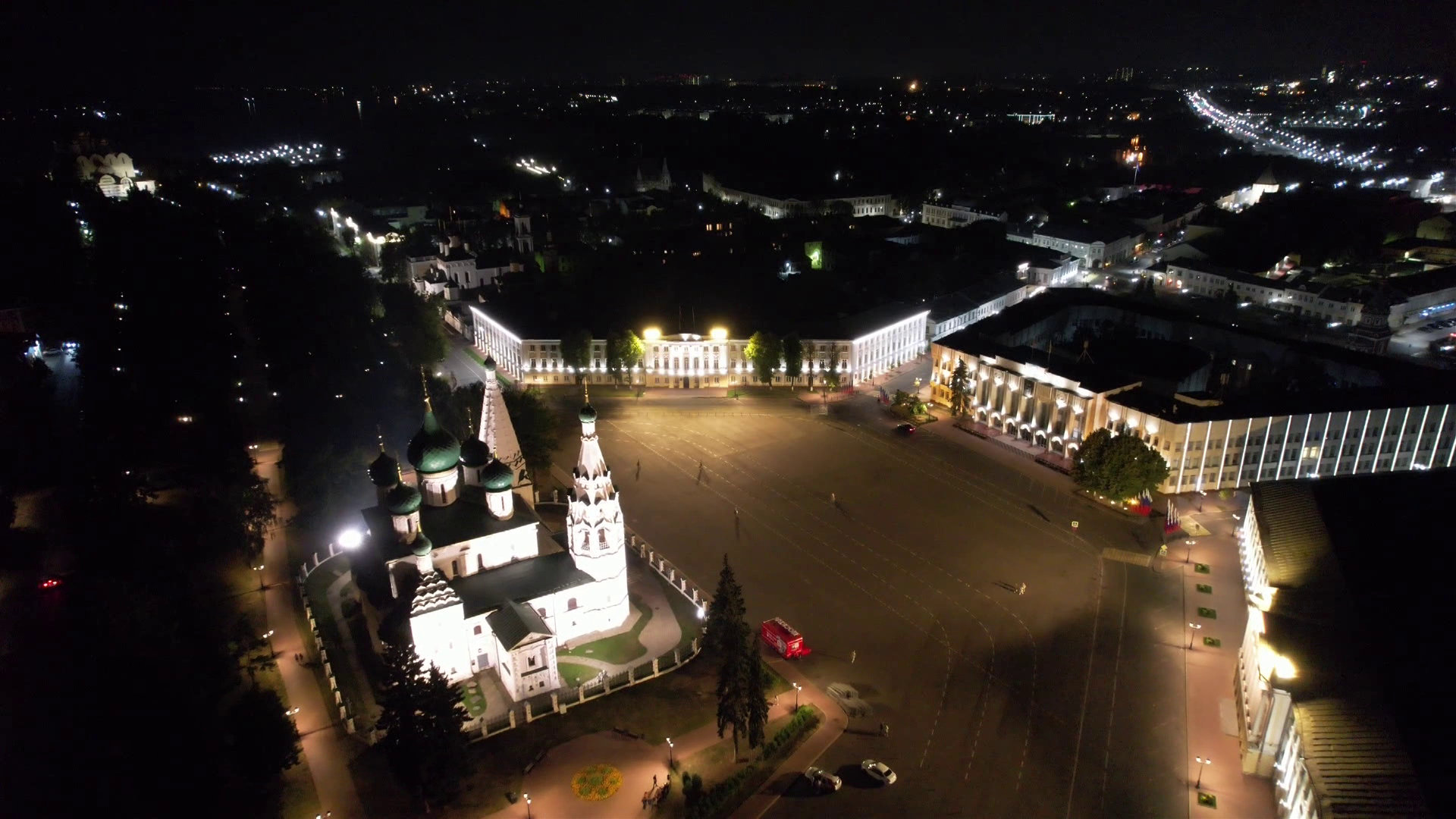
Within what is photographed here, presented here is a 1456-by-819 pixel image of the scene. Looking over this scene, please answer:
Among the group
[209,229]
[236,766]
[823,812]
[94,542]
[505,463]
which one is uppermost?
[209,229]

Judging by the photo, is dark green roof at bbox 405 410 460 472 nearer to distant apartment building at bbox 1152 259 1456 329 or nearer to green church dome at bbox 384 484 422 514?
green church dome at bbox 384 484 422 514

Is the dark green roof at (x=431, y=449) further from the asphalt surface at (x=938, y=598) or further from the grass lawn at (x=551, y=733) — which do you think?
the asphalt surface at (x=938, y=598)

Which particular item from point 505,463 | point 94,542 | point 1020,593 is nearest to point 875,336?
point 1020,593

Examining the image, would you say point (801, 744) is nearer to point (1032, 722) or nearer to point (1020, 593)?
point (1032, 722)

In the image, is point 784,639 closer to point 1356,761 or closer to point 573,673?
point 573,673

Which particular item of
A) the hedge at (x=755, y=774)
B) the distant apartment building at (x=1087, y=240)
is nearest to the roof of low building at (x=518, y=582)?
the hedge at (x=755, y=774)

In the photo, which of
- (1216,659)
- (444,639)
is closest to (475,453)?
(444,639)
